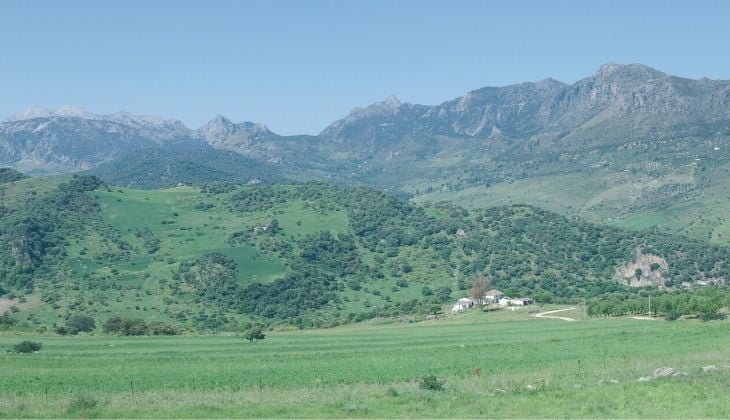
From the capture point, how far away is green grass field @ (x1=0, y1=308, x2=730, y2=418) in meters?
38.4

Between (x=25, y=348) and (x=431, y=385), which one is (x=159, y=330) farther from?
(x=431, y=385)

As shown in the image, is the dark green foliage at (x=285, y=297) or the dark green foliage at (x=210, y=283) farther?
the dark green foliage at (x=210, y=283)

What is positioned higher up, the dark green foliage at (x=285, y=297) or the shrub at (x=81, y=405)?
the shrub at (x=81, y=405)

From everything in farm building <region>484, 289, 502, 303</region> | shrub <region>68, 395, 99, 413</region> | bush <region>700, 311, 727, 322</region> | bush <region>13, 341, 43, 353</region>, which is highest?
shrub <region>68, 395, 99, 413</region>

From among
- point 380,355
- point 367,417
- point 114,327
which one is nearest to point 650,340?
point 380,355

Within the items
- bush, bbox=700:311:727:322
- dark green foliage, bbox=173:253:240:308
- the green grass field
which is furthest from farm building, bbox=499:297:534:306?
dark green foliage, bbox=173:253:240:308

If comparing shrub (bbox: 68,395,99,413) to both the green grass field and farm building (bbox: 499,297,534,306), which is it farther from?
farm building (bbox: 499,297,534,306)

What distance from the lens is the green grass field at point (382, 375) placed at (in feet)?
126

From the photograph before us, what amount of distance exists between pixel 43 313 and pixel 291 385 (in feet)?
405

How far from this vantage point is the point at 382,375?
57.8m

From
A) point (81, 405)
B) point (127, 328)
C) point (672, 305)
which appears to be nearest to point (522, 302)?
point (672, 305)

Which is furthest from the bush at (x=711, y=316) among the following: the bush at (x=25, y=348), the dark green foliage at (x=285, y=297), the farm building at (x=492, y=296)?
the dark green foliage at (x=285, y=297)

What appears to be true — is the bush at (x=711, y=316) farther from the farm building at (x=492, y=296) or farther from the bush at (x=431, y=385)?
the bush at (x=431, y=385)

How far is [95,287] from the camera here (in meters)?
184
